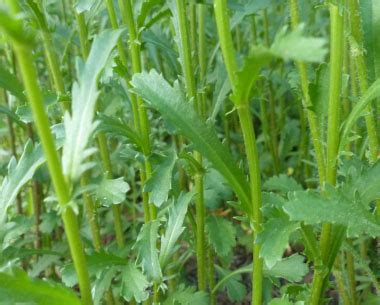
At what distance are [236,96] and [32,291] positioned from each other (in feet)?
1.22

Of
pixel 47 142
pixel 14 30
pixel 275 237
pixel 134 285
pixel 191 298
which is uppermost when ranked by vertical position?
pixel 14 30

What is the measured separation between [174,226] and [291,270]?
0.24m

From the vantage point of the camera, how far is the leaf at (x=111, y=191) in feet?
3.34

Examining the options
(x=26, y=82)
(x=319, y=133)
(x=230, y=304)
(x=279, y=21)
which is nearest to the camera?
(x=26, y=82)

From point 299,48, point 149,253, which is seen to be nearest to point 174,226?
point 149,253

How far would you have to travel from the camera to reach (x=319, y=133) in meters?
1.04

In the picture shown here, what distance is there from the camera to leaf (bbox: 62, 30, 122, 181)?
2.20 ft

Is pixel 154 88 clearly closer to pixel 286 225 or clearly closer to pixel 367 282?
pixel 286 225

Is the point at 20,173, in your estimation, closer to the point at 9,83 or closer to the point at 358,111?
the point at 9,83

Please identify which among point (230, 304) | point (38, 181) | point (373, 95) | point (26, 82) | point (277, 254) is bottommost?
point (230, 304)

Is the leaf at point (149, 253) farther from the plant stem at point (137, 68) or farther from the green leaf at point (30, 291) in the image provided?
the green leaf at point (30, 291)

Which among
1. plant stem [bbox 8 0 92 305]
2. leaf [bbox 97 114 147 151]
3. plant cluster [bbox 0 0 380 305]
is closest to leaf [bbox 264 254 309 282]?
plant cluster [bbox 0 0 380 305]

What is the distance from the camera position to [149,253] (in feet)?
3.43

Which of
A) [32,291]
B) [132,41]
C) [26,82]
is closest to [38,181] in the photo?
[132,41]
